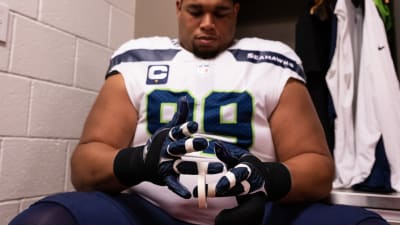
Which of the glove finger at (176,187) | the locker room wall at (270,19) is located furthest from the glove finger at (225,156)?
the locker room wall at (270,19)

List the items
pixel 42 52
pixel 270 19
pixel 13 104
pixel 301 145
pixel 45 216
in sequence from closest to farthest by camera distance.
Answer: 1. pixel 45 216
2. pixel 301 145
3. pixel 13 104
4. pixel 42 52
5. pixel 270 19

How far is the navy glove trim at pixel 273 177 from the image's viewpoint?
806 millimetres

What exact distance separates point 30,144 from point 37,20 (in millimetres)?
400

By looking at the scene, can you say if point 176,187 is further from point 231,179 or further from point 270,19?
point 270,19

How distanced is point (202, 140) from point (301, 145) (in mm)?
391

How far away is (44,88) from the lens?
1.24 metres

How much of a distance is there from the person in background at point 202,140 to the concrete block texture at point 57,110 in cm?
21

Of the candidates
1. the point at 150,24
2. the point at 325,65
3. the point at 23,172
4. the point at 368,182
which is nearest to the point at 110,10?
the point at 150,24

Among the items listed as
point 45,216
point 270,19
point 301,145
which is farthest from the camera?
point 270,19

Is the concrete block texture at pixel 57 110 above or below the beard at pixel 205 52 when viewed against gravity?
below

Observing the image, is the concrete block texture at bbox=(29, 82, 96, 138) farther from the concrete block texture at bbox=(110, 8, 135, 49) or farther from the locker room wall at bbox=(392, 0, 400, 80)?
the locker room wall at bbox=(392, 0, 400, 80)

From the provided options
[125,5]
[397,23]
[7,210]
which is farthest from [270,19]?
[7,210]

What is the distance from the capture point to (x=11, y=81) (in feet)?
3.67

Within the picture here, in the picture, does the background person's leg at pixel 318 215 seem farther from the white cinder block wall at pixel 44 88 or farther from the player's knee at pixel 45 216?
the white cinder block wall at pixel 44 88
